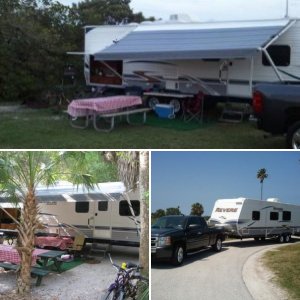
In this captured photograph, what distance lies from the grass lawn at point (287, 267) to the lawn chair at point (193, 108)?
390 inches

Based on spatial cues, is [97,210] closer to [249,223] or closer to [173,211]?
[249,223]

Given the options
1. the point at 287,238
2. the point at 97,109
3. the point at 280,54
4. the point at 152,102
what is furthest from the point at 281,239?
the point at 152,102

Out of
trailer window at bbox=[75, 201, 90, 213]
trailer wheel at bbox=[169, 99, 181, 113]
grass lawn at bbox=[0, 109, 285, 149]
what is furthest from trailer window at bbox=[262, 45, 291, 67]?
trailer window at bbox=[75, 201, 90, 213]

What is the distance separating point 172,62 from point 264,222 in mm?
10638

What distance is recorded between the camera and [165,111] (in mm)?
13984

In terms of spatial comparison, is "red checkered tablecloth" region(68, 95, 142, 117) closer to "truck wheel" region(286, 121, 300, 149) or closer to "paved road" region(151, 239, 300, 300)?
"truck wheel" region(286, 121, 300, 149)

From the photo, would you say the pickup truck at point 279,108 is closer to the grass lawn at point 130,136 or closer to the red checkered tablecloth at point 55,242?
the grass lawn at point 130,136

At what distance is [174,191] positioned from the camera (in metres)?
3.49

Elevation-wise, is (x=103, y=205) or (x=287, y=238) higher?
(x=287, y=238)

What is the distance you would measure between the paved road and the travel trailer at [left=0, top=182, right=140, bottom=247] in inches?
44.6

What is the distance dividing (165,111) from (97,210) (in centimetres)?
626

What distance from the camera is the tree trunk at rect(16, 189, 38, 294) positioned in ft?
16.1

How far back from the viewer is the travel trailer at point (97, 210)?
16.4 ft

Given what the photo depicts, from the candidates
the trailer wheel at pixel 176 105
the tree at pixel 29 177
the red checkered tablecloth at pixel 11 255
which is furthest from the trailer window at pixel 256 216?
the trailer wheel at pixel 176 105
